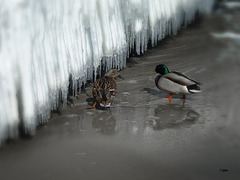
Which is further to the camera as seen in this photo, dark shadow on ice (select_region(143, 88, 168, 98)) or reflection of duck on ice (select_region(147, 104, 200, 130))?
dark shadow on ice (select_region(143, 88, 168, 98))

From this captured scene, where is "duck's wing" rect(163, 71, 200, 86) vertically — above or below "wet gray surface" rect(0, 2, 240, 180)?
above

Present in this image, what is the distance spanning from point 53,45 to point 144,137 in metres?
1.65

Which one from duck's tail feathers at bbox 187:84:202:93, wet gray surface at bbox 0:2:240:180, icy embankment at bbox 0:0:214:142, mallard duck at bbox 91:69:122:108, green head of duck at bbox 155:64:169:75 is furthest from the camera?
green head of duck at bbox 155:64:169:75

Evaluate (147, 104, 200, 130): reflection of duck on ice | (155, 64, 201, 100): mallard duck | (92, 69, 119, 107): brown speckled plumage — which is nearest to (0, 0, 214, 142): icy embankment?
(92, 69, 119, 107): brown speckled plumage

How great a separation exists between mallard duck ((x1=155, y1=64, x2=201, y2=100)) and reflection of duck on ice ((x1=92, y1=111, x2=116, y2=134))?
1002mm

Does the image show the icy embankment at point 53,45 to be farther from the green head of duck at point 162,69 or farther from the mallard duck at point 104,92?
the green head of duck at point 162,69

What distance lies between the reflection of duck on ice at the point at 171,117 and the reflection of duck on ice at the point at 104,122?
0.50m

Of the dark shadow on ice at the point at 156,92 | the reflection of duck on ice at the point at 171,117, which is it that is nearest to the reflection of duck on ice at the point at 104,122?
the reflection of duck on ice at the point at 171,117

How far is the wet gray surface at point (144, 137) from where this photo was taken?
500 centimetres

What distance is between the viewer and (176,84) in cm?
685

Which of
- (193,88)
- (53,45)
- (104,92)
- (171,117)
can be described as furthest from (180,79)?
(53,45)

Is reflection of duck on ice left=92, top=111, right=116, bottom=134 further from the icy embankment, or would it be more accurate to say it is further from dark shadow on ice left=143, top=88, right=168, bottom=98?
dark shadow on ice left=143, top=88, right=168, bottom=98

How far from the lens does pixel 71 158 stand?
525cm

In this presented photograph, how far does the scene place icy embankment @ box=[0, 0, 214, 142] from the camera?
5.27m
